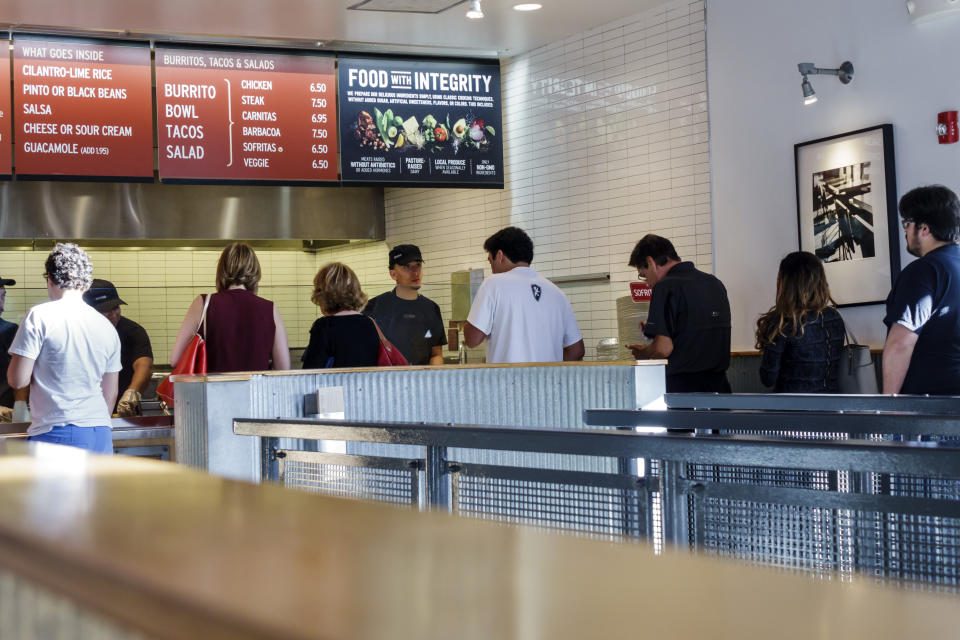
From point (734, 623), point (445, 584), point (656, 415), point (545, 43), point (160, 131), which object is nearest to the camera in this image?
point (734, 623)

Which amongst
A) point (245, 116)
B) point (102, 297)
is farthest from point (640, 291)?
point (102, 297)

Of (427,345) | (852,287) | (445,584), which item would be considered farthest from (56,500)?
(852,287)

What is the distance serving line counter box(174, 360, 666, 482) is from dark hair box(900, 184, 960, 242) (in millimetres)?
1147

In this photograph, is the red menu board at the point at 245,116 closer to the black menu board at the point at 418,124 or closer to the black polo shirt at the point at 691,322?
the black menu board at the point at 418,124

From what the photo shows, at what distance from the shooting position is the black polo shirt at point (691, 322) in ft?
17.1

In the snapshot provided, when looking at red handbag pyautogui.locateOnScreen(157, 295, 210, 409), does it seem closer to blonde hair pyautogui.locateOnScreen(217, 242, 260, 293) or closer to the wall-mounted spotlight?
blonde hair pyautogui.locateOnScreen(217, 242, 260, 293)

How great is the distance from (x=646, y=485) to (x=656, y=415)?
1.07 metres

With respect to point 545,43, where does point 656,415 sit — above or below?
below

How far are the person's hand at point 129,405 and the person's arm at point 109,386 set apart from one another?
386 millimetres

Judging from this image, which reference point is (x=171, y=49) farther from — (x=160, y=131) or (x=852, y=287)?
(x=852, y=287)

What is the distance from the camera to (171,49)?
23.2 feet

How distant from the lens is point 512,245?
530 cm

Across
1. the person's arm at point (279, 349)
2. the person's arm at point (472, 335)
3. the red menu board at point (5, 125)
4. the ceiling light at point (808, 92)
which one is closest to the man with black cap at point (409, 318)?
the person's arm at point (472, 335)

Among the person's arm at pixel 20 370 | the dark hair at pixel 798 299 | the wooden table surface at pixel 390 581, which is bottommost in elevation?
the wooden table surface at pixel 390 581
